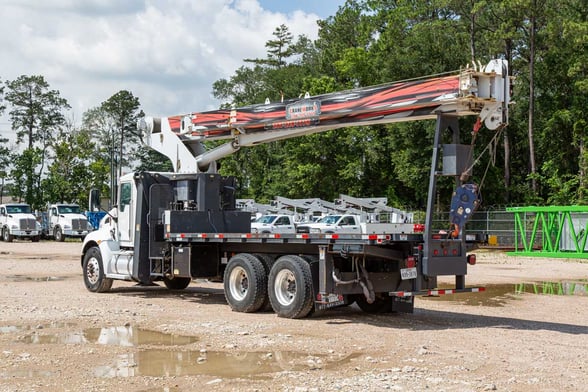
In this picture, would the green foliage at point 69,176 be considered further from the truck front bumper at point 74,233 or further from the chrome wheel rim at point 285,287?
the chrome wheel rim at point 285,287

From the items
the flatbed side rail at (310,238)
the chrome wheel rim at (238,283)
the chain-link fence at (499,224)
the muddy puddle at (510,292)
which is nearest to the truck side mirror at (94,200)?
the flatbed side rail at (310,238)

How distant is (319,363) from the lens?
9633mm

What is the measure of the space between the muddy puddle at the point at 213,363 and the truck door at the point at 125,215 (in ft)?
24.4

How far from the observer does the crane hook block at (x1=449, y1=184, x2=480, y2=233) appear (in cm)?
1238

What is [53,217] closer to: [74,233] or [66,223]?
[66,223]

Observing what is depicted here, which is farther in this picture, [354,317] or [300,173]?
[300,173]

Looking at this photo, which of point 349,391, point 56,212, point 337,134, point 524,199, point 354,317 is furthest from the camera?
point 337,134

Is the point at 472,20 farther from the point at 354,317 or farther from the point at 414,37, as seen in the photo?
the point at 354,317

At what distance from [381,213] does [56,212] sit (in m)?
20.8

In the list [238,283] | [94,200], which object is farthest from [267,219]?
[238,283]

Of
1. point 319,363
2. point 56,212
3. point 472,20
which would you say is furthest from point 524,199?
point 319,363

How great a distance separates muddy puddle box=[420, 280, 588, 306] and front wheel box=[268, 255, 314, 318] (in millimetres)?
5008

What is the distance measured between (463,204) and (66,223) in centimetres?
4038

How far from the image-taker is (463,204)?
1248 centimetres
